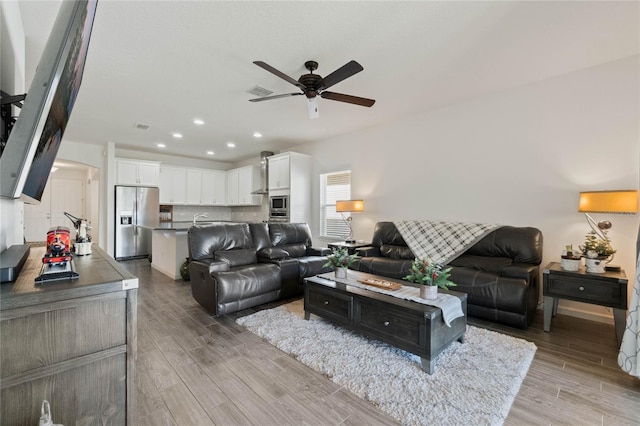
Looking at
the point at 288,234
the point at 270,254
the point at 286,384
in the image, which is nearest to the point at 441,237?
the point at 288,234

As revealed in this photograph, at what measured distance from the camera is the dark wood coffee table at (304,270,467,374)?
2025 millimetres

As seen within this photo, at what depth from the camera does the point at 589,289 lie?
255cm

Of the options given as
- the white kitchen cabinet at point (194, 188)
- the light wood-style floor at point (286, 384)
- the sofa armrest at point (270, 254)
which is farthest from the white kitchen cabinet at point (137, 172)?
the light wood-style floor at point (286, 384)

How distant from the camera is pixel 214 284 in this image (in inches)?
118

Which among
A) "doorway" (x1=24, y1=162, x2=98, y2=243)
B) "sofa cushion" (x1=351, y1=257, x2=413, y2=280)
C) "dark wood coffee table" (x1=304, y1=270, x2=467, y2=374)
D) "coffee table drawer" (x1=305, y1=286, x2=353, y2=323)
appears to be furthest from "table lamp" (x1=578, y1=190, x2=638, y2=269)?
"doorway" (x1=24, y1=162, x2=98, y2=243)

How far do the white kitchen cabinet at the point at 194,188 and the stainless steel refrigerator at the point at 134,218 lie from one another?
0.83 metres

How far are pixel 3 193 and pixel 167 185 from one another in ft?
23.5

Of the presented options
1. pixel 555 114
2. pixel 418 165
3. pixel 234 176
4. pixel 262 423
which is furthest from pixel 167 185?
pixel 555 114

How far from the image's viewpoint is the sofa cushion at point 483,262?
3.23 metres

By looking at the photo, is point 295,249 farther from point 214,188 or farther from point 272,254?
point 214,188

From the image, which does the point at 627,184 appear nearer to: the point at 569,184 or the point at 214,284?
the point at 569,184

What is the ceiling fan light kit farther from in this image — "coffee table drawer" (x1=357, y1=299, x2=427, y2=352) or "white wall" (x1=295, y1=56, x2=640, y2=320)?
"white wall" (x1=295, y1=56, x2=640, y2=320)

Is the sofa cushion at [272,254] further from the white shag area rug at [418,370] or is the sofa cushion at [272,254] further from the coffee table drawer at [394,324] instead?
the coffee table drawer at [394,324]

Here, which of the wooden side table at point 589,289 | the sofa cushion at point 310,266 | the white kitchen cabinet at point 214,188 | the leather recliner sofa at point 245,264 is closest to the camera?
the wooden side table at point 589,289
